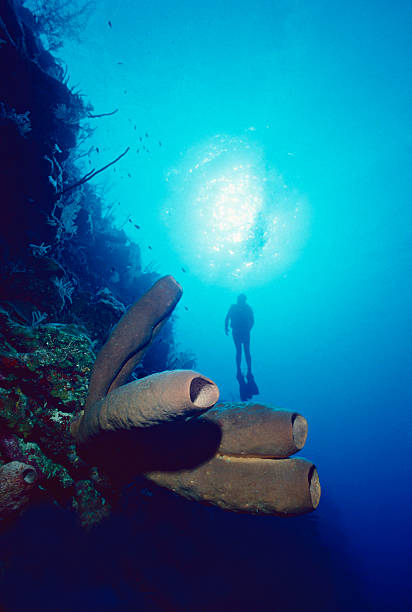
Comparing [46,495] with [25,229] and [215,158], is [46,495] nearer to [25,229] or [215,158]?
[25,229]

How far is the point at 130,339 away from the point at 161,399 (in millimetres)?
1267

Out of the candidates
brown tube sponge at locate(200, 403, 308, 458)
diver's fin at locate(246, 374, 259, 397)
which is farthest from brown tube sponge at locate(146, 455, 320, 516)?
diver's fin at locate(246, 374, 259, 397)

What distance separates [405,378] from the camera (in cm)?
10344

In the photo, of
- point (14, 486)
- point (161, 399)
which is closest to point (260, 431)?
point (161, 399)

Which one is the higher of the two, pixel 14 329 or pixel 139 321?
pixel 139 321

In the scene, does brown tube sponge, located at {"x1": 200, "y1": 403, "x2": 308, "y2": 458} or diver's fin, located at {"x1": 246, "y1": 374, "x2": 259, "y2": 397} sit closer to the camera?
brown tube sponge, located at {"x1": 200, "y1": 403, "x2": 308, "y2": 458}

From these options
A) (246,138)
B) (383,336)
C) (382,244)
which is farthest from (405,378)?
(246,138)

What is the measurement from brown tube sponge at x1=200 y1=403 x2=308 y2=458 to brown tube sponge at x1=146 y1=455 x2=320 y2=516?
2.9 inches

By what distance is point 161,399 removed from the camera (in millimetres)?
1259

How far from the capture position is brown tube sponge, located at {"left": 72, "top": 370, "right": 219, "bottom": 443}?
1239mm

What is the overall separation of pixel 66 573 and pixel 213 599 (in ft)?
13.7

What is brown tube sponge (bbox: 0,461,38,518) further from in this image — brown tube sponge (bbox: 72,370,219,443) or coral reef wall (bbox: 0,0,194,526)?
brown tube sponge (bbox: 72,370,219,443)

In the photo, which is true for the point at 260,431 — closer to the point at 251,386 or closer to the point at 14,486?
the point at 14,486

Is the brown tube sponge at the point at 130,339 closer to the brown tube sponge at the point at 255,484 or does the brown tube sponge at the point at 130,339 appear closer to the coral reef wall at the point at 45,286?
the coral reef wall at the point at 45,286
